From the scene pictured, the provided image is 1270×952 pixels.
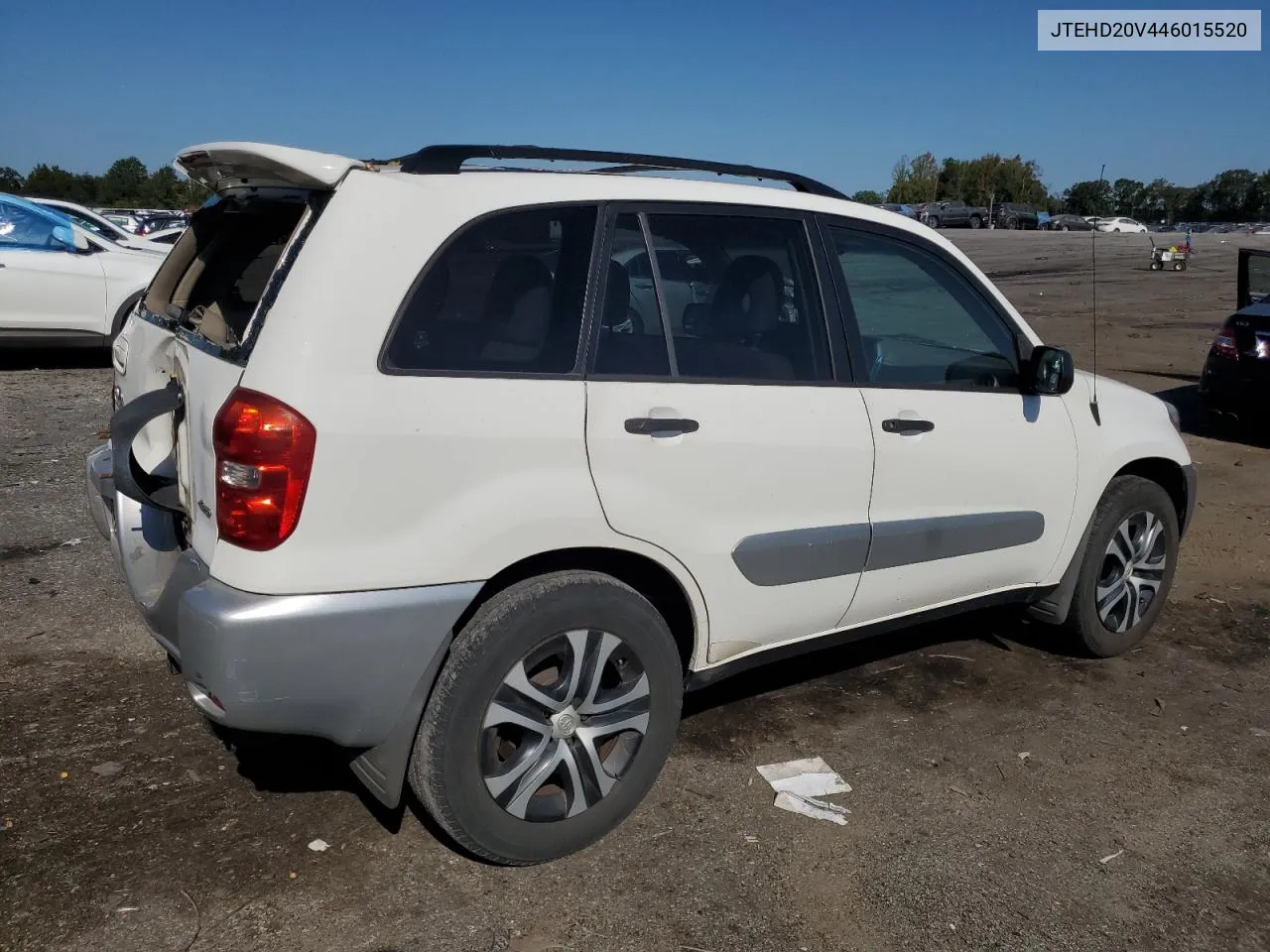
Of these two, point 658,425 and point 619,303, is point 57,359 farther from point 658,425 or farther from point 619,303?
point 658,425

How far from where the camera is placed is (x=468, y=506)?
2.72 meters

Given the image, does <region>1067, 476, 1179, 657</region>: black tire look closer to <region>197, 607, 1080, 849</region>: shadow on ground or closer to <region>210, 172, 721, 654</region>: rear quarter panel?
<region>197, 607, 1080, 849</region>: shadow on ground

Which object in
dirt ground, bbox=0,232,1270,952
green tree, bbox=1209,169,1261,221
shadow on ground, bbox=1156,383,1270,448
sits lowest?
dirt ground, bbox=0,232,1270,952

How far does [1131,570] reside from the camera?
4.63 metres

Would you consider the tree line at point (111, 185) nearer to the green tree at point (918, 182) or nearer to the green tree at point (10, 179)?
the green tree at point (10, 179)

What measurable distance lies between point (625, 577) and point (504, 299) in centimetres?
89

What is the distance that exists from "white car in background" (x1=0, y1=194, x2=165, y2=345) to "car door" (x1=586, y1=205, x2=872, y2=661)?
9.14m

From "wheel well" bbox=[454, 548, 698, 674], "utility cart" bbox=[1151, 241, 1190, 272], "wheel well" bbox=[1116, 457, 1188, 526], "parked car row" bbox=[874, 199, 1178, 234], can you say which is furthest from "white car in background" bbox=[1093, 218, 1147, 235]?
"wheel well" bbox=[454, 548, 698, 674]

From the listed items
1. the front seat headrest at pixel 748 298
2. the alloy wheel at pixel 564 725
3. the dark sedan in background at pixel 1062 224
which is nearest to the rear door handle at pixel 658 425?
the front seat headrest at pixel 748 298

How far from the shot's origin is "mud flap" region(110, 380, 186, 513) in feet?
9.47

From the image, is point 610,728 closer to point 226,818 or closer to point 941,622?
point 226,818

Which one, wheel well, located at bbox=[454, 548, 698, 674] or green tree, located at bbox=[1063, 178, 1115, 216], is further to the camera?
green tree, located at bbox=[1063, 178, 1115, 216]

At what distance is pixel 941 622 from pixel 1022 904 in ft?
7.30

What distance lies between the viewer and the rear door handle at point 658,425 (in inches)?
117
